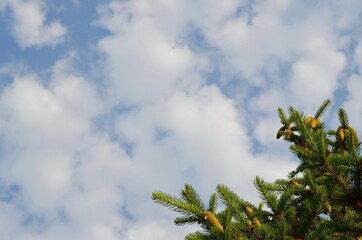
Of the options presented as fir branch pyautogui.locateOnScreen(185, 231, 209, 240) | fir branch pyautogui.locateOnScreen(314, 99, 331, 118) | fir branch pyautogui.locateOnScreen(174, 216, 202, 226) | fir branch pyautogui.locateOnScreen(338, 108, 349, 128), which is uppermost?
fir branch pyautogui.locateOnScreen(314, 99, 331, 118)

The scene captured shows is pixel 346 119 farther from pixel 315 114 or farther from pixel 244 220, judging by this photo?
pixel 244 220

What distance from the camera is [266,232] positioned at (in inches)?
117

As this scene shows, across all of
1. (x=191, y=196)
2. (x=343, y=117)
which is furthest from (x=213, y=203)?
(x=343, y=117)

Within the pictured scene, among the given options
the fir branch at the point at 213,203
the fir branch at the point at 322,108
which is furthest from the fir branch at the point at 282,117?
the fir branch at the point at 213,203

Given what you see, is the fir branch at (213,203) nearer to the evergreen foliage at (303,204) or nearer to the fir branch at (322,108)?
the evergreen foliage at (303,204)

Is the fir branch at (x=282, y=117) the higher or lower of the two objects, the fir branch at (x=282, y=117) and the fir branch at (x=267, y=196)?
the higher

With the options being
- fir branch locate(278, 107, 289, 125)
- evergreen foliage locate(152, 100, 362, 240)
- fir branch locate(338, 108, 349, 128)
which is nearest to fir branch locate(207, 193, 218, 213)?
evergreen foliage locate(152, 100, 362, 240)

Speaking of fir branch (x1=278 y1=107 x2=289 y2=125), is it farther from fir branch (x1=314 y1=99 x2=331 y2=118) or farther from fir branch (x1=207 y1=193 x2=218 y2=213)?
fir branch (x1=207 y1=193 x2=218 y2=213)

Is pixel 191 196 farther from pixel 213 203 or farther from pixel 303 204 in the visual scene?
pixel 303 204

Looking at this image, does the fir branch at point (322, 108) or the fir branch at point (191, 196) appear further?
the fir branch at point (322, 108)

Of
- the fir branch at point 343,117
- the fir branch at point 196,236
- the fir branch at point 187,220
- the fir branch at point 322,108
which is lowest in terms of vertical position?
the fir branch at point 196,236

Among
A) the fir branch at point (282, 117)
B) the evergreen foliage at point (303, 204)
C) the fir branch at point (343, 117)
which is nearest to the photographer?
the evergreen foliage at point (303, 204)

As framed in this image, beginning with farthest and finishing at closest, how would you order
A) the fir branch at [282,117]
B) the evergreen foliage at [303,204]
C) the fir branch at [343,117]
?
1. the fir branch at [282,117]
2. the fir branch at [343,117]
3. the evergreen foliage at [303,204]

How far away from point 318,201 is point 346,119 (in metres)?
2.44
